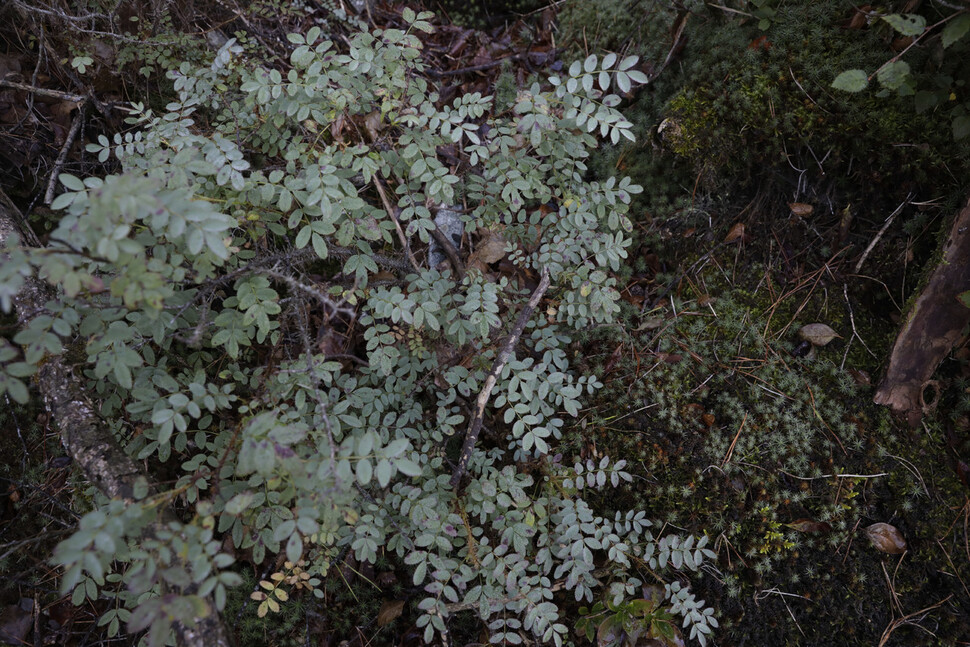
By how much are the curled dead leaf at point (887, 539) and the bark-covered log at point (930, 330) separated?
1.91 ft

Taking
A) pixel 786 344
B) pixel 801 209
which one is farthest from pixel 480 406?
pixel 801 209

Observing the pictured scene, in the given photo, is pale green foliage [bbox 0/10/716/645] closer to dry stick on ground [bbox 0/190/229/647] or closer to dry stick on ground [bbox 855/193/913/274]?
dry stick on ground [bbox 0/190/229/647]

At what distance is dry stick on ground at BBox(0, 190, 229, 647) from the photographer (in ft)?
7.07

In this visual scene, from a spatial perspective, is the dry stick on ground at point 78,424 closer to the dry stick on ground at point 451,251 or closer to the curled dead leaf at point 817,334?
the dry stick on ground at point 451,251

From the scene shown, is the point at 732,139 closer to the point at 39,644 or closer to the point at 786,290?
the point at 786,290

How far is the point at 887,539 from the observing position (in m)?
2.53

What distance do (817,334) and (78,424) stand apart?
387 cm

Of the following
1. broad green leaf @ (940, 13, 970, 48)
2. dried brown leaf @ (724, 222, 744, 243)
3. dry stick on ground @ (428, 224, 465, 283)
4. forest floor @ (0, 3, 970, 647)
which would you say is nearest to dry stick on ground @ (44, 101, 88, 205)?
forest floor @ (0, 3, 970, 647)

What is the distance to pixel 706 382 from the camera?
291 centimetres

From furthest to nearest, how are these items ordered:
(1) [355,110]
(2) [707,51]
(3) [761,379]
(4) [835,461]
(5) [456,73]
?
(5) [456,73]
(2) [707,51]
(3) [761,379]
(4) [835,461]
(1) [355,110]

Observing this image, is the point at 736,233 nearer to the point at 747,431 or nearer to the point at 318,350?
the point at 747,431

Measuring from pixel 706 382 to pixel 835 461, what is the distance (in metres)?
0.74

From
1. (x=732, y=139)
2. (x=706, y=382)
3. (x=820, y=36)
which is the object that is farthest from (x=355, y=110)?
(x=820, y=36)

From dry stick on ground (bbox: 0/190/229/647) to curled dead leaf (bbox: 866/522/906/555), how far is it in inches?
118
